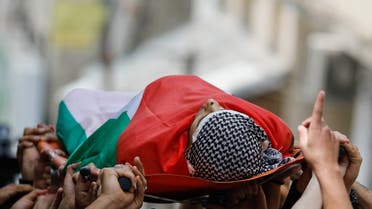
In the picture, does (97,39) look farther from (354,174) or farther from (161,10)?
(354,174)

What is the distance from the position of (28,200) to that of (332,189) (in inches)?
54.2

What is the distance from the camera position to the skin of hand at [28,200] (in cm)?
438

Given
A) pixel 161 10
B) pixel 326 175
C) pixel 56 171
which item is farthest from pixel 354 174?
pixel 161 10

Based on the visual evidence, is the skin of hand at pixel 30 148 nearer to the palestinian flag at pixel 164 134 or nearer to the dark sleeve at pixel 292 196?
the palestinian flag at pixel 164 134

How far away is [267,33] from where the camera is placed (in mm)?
15938

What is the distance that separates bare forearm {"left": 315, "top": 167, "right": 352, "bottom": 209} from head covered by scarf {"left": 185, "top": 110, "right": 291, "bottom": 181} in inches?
9.6

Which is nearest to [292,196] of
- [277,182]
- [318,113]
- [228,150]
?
[277,182]

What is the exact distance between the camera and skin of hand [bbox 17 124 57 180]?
4613 millimetres

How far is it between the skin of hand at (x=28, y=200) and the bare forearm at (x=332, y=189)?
4.32 feet

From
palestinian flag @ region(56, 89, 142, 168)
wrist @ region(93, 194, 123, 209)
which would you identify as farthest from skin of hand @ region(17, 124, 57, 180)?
wrist @ region(93, 194, 123, 209)

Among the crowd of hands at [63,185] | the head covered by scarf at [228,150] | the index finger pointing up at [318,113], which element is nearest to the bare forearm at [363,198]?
the head covered by scarf at [228,150]

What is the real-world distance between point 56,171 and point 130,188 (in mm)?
881

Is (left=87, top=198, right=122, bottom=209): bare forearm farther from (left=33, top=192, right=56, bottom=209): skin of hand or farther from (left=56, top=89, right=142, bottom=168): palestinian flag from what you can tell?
(left=33, top=192, right=56, bottom=209): skin of hand

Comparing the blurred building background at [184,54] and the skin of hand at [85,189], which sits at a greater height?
the skin of hand at [85,189]
